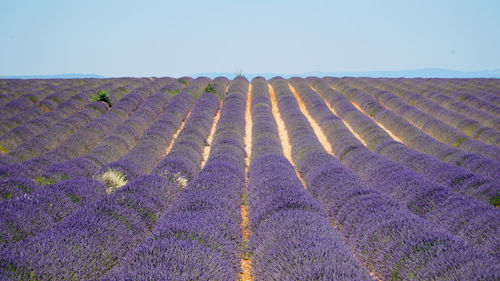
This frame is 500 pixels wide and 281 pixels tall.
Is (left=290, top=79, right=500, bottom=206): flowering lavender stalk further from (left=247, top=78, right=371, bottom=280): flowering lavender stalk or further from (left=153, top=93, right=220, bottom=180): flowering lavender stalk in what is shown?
(left=153, top=93, right=220, bottom=180): flowering lavender stalk

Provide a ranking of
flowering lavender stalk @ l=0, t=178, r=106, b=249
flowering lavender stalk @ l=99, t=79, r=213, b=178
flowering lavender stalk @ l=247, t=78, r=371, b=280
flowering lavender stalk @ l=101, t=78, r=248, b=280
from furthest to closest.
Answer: flowering lavender stalk @ l=99, t=79, r=213, b=178 < flowering lavender stalk @ l=0, t=178, r=106, b=249 < flowering lavender stalk @ l=247, t=78, r=371, b=280 < flowering lavender stalk @ l=101, t=78, r=248, b=280

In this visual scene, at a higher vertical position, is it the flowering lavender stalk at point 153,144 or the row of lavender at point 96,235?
the row of lavender at point 96,235

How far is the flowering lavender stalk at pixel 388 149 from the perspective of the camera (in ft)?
20.1

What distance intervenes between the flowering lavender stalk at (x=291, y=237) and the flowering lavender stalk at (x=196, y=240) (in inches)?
11.4

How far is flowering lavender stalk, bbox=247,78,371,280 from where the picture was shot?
3.01m

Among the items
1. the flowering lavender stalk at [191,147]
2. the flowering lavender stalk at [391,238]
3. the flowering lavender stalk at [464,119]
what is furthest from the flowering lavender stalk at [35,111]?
the flowering lavender stalk at [464,119]

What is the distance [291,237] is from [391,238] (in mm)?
1158

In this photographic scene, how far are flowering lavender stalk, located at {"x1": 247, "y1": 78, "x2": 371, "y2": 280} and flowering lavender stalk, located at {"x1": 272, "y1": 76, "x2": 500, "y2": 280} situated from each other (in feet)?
1.57

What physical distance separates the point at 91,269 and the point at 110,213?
0.97 metres

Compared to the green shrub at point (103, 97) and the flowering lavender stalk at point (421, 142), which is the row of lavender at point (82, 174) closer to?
the green shrub at point (103, 97)

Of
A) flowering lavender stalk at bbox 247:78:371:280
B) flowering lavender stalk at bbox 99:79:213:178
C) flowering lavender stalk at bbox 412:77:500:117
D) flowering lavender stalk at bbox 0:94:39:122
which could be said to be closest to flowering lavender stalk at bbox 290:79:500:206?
flowering lavender stalk at bbox 247:78:371:280

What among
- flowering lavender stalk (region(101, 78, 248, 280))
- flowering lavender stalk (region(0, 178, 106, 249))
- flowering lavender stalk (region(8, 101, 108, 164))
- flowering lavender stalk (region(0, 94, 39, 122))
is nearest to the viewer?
flowering lavender stalk (region(101, 78, 248, 280))

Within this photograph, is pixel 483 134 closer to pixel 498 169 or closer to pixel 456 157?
pixel 456 157

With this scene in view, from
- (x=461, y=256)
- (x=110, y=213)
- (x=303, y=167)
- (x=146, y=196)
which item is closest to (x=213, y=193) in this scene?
(x=146, y=196)
